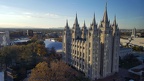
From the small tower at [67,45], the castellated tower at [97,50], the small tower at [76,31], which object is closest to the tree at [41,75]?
the castellated tower at [97,50]

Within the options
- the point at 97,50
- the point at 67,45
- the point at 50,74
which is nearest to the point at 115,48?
the point at 97,50

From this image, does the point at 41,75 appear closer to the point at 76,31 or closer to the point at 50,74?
the point at 50,74

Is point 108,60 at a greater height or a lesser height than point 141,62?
greater

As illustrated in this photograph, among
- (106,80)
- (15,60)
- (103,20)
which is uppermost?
(103,20)

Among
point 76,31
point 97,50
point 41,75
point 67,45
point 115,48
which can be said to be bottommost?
point 41,75

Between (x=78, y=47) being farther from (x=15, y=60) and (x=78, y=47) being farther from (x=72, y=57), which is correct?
(x=15, y=60)

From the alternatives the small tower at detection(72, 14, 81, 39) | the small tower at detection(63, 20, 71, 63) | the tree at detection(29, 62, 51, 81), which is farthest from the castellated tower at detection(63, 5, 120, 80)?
the tree at detection(29, 62, 51, 81)

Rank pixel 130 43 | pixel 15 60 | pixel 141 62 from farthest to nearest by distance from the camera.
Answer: pixel 130 43
pixel 141 62
pixel 15 60

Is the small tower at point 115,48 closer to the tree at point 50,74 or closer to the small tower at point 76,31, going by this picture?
the small tower at point 76,31

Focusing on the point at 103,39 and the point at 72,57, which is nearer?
the point at 103,39

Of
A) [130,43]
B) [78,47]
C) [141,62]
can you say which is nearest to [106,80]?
[78,47]
